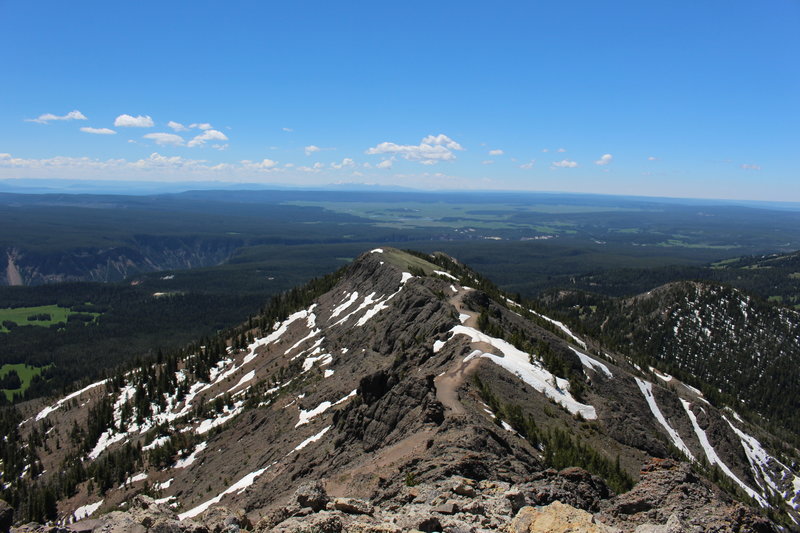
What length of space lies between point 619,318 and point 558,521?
539ft

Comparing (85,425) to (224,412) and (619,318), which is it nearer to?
(224,412)

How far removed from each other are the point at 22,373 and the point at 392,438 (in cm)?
18537

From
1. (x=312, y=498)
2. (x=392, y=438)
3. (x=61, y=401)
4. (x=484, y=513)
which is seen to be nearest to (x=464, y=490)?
(x=484, y=513)

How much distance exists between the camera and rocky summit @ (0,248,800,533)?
622 inches

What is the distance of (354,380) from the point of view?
50.3 m

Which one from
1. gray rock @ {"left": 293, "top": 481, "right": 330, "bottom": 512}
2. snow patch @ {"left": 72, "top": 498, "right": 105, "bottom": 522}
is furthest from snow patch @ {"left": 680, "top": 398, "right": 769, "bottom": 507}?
snow patch @ {"left": 72, "top": 498, "right": 105, "bottom": 522}

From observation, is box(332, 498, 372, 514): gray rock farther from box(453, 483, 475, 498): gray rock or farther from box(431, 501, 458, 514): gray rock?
box(453, 483, 475, 498): gray rock

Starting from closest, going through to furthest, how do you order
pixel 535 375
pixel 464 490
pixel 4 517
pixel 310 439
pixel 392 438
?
pixel 4 517
pixel 464 490
pixel 392 438
pixel 310 439
pixel 535 375

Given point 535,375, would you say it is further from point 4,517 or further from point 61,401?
point 61,401

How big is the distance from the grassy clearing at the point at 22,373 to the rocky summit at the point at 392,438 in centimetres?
6089

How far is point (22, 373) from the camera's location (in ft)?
531

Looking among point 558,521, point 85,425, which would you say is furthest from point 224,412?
point 558,521

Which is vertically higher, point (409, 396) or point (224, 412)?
point (409, 396)

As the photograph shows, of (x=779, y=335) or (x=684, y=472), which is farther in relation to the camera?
(x=779, y=335)
